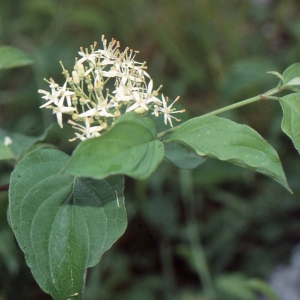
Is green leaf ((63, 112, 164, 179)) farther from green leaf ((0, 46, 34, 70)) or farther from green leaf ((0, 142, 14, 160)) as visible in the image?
green leaf ((0, 46, 34, 70))

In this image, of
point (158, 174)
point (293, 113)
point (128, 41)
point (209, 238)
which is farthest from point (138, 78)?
point (128, 41)

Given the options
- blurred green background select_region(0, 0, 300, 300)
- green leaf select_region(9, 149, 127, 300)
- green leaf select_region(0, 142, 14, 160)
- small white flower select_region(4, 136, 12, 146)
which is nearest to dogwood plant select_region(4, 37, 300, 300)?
green leaf select_region(9, 149, 127, 300)

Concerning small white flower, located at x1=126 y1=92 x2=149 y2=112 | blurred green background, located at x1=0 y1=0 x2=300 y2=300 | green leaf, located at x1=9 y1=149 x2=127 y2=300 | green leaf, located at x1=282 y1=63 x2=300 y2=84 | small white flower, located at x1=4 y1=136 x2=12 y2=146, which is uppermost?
green leaf, located at x1=282 y1=63 x2=300 y2=84

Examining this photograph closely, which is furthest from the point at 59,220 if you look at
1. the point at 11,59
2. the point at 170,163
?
the point at 170,163

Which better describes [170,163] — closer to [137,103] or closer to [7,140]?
[7,140]

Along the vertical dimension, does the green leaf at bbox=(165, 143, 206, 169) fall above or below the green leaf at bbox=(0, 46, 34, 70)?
below

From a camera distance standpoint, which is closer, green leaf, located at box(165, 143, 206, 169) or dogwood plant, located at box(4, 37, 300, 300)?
dogwood plant, located at box(4, 37, 300, 300)

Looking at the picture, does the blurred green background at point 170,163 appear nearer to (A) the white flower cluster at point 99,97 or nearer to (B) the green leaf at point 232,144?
(A) the white flower cluster at point 99,97
